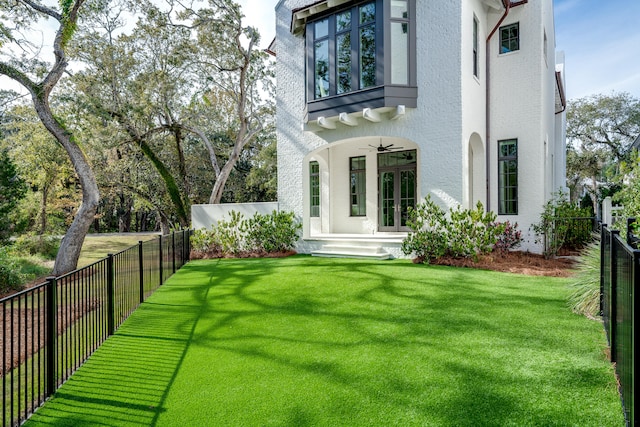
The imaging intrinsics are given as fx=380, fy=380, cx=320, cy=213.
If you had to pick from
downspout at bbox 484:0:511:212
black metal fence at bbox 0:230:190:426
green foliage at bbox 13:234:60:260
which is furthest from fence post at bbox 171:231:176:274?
green foliage at bbox 13:234:60:260

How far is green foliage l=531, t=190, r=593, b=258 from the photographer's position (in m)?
10.3

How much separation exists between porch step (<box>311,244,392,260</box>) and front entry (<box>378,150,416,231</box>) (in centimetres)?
215

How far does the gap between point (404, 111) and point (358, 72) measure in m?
1.71

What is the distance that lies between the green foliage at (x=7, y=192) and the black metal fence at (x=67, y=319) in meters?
11.4

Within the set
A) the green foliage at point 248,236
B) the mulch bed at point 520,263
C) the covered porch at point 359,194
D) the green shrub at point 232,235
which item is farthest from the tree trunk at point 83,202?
the mulch bed at point 520,263

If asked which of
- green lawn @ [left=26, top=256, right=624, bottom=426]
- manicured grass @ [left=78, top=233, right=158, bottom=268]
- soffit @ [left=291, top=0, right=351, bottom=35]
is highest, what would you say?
soffit @ [left=291, top=0, right=351, bottom=35]

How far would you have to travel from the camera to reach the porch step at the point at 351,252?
10.5m

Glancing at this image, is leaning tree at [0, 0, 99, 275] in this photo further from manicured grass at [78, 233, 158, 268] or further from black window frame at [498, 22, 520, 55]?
black window frame at [498, 22, 520, 55]

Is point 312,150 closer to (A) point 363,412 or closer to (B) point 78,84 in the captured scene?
(A) point 363,412

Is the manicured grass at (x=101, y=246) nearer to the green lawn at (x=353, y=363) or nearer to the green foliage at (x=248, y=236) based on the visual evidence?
the green foliage at (x=248, y=236)

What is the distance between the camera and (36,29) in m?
12.3

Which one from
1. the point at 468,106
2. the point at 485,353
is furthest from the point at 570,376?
the point at 468,106

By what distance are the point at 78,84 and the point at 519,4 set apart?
16.9 meters

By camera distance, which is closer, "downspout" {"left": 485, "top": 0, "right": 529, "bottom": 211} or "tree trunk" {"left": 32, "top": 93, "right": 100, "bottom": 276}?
"downspout" {"left": 485, "top": 0, "right": 529, "bottom": 211}
